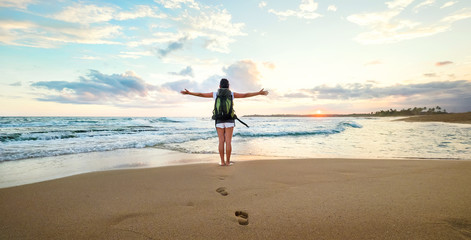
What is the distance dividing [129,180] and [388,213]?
170 inches

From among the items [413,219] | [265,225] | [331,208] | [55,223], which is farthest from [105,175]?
[413,219]

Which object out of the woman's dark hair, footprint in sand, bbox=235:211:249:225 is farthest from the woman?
footprint in sand, bbox=235:211:249:225

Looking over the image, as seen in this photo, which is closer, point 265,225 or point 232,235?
point 232,235

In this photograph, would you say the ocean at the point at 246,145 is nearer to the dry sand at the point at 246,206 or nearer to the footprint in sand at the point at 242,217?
the dry sand at the point at 246,206

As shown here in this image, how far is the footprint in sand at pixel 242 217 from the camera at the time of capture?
2379 millimetres

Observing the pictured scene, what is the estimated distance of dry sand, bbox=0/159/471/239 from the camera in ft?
7.20

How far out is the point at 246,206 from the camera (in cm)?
285

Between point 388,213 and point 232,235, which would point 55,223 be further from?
point 388,213

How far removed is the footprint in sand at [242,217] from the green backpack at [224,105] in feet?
11.6

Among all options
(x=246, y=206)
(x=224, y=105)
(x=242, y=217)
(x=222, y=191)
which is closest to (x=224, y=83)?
(x=224, y=105)

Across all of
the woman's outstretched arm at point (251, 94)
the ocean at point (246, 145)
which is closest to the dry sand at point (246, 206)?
the woman's outstretched arm at point (251, 94)

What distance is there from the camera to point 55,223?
2.46 meters

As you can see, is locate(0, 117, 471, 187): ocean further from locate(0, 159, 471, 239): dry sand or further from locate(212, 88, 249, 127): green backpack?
locate(0, 159, 471, 239): dry sand

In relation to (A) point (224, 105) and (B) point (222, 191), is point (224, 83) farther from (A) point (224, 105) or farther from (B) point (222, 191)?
(B) point (222, 191)
